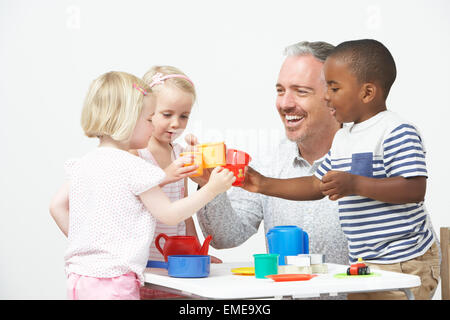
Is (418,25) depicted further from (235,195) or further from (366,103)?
(366,103)

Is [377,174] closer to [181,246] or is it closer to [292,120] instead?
[181,246]

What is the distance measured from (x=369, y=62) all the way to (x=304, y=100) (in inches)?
22.0

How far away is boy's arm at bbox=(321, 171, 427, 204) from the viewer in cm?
147

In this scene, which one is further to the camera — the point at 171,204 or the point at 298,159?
the point at 298,159

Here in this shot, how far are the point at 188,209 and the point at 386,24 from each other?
7.45 ft

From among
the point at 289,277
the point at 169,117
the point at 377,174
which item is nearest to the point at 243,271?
the point at 289,277

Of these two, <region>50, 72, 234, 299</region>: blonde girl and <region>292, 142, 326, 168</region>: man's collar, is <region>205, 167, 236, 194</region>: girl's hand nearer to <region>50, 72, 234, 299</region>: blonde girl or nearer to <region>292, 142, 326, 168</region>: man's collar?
<region>50, 72, 234, 299</region>: blonde girl

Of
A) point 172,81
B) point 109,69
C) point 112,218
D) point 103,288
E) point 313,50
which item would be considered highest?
point 109,69

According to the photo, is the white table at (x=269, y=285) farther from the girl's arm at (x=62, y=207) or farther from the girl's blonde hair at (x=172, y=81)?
the girl's blonde hair at (x=172, y=81)

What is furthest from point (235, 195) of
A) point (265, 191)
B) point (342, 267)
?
point (342, 267)

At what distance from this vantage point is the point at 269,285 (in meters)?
1.24

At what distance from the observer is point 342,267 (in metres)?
1.56

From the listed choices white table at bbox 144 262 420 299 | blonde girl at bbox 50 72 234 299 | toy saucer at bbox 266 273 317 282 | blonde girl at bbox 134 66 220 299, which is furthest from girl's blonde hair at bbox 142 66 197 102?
toy saucer at bbox 266 273 317 282

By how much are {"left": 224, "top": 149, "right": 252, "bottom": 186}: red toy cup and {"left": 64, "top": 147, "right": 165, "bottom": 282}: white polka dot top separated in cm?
20
